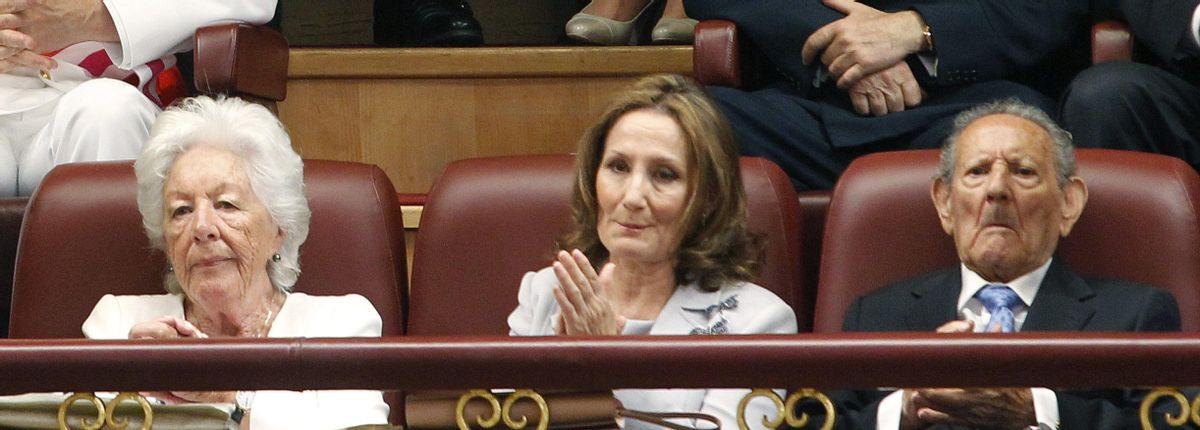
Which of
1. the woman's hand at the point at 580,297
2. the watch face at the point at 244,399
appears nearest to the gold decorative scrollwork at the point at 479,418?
the woman's hand at the point at 580,297

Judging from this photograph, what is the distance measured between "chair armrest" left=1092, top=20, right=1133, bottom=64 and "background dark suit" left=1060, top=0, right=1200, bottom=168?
1.5 inches

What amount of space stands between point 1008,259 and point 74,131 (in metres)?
1.37

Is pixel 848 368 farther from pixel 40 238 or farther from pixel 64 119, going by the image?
pixel 64 119

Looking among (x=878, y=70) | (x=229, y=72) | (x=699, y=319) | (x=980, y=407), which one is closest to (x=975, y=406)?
(x=980, y=407)

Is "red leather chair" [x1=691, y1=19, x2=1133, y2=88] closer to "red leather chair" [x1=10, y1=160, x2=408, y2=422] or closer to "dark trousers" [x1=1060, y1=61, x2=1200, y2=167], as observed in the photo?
"dark trousers" [x1=1060, y1=61, x2=1200, y2=167]

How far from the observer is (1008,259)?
205 centimetres

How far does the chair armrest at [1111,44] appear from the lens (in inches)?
102

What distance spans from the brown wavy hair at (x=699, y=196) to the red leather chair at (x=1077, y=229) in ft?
0.42

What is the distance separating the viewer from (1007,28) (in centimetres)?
265

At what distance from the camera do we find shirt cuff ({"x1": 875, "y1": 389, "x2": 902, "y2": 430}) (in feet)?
5.90

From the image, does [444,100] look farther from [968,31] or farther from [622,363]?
[622,363]

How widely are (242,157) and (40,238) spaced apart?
1.07ft

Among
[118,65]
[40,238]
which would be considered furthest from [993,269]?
[118,65]

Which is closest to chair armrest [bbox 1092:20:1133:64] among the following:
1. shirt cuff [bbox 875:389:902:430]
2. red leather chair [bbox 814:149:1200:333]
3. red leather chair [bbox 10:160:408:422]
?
red leather chair [bbox 814:149:1200:333]
